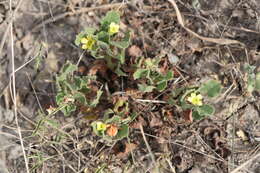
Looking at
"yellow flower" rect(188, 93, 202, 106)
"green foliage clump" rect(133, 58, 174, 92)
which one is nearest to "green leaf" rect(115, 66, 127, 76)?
"green foliage clump" rect(133, 58, 174, 92)

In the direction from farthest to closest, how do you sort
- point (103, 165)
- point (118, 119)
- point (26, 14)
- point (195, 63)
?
1. point (26, 14)
2. point (195, 63)
3. point (103, 165)
4. point (118, 119)

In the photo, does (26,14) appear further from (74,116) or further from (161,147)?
(161,147)

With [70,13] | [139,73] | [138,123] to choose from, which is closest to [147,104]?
[138,123]

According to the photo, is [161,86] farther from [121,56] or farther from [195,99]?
[121,56]

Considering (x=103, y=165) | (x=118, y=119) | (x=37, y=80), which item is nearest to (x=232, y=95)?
(x=118, y=119)

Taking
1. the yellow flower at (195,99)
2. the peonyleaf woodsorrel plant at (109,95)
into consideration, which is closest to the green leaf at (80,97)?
the peonyleaf woodsorrel plant at (109,95)

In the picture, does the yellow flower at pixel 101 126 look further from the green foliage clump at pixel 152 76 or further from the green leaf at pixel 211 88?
the green leaf at pixel 211 88
